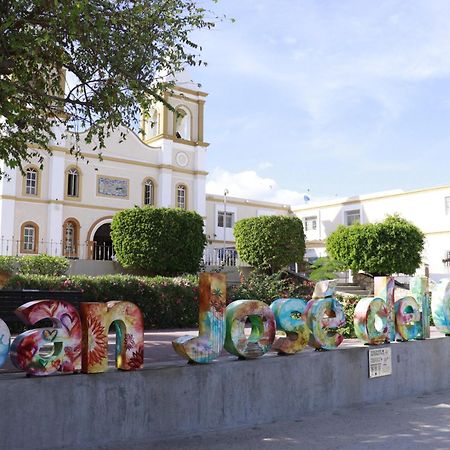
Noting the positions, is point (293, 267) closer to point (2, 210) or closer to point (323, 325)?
point (2, 210)

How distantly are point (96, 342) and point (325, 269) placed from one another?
710 inches

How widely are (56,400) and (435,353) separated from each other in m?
6.00

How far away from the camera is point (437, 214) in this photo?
3594cm

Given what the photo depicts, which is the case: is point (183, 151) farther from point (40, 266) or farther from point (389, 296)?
point (389, 296)

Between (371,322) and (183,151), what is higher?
(183,151)

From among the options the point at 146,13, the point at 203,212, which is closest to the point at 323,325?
the point at 146,13

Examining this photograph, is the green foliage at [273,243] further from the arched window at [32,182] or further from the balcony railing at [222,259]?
the arched window at [32,182]

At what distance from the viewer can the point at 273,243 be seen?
2167 centimetres

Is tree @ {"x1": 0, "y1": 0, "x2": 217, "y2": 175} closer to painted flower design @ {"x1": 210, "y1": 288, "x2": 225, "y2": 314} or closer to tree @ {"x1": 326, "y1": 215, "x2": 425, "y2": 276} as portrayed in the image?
painted flower design @ {"x1": 210, "y1": 288, "x2": 225, "y2": 314}

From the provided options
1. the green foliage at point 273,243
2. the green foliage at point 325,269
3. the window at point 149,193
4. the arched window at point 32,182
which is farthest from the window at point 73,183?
the green foliage at point 325,269

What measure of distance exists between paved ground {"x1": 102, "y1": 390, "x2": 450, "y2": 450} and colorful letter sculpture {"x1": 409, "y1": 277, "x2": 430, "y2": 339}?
4.74 ft

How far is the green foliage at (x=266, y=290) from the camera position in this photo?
16.1m

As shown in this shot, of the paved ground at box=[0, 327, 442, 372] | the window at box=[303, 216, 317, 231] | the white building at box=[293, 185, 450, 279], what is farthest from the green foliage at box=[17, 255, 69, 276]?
the window at box=[303, 216, 317, 231]

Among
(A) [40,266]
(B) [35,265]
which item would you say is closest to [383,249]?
(A) [40,266]
